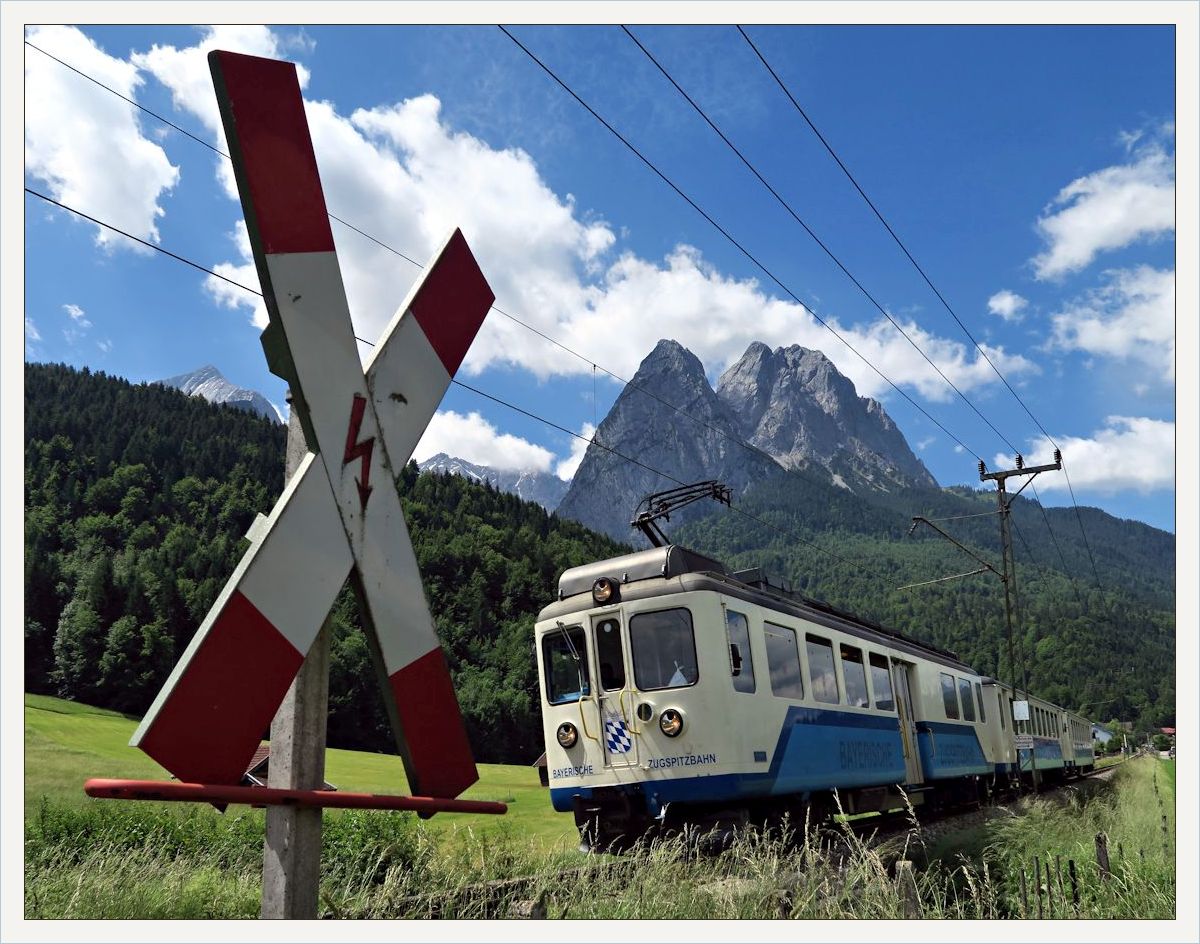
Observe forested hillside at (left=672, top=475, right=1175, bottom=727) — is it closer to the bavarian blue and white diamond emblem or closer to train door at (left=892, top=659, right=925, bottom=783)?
train door at (left=892, top=659, right=925, bottom=783)

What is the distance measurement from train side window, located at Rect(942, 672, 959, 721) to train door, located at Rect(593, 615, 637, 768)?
8045 mm

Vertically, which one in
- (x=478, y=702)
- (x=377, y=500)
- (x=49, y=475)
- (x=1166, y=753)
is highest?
(x=49, y=475)

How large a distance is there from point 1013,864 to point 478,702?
43.4 metres

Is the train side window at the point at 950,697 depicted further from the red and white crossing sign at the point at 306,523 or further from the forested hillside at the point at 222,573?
the forested hillside at the point at 222,573

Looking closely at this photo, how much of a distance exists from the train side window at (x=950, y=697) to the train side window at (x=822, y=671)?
18.2ft

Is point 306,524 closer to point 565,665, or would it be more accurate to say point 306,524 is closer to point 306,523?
point 306,523

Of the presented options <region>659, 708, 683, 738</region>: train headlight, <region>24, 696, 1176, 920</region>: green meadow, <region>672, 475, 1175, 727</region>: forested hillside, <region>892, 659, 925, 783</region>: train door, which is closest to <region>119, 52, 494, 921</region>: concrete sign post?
<region>24, 696, 1176, 920</region>: green meadow

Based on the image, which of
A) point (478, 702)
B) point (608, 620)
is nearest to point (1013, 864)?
point (608, 620)

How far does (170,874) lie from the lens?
5746 millimetres

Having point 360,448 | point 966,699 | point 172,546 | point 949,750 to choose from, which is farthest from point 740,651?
point 172,546

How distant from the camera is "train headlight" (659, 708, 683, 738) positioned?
823 cm

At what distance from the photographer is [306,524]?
6.07 ft

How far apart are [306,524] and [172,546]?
6523cm

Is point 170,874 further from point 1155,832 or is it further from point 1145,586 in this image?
point 1145,586
